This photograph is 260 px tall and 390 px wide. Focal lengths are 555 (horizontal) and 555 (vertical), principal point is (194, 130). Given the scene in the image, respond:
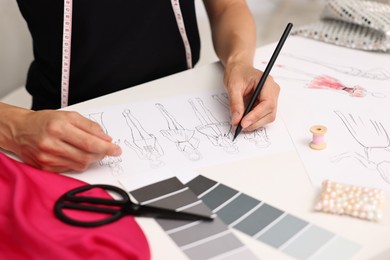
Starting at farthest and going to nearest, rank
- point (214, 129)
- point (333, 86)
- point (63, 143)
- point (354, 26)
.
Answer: point (354, 26) < point (333, 86) < point (214, 129) < point (63, 143)

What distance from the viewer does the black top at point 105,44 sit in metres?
1.00

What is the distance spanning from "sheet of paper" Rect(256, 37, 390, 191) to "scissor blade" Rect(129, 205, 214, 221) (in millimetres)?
171

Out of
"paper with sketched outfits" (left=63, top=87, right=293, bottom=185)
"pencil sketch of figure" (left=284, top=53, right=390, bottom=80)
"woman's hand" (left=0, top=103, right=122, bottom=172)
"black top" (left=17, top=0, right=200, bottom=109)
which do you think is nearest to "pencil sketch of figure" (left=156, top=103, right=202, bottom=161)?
"paper with sketched outfits" (left=63, top=87, right=293, bottom=185)

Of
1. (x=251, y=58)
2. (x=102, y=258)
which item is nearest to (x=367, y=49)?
(x=251, y=58)

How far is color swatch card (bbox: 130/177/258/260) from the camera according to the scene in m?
0.62

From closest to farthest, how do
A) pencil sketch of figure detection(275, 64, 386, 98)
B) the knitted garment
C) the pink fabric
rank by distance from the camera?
1. the pink fabric
2. pencil sketch of figure detection(275, 64, 386, 98)
3. the knitted garment

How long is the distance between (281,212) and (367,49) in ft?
1.84

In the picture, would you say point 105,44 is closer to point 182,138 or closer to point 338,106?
point 182,138

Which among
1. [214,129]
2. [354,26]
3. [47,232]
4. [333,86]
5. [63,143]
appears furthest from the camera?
[354,26]

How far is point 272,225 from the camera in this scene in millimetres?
657

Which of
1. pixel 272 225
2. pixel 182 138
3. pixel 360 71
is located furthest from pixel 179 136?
pixel 360 71

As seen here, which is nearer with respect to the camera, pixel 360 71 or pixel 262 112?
pixel 262 112

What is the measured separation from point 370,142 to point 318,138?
0.08m

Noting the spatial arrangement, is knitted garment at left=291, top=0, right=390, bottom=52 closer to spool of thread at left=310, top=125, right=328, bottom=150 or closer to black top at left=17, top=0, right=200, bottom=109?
black top at left=17, top=0, right=200, bottom=109
